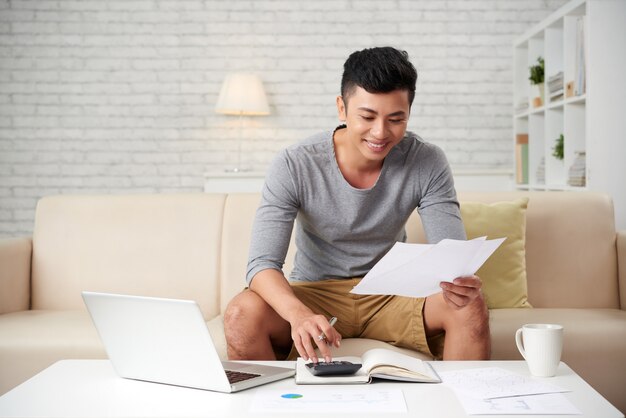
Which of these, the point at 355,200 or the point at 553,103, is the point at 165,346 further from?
the point at 553,103

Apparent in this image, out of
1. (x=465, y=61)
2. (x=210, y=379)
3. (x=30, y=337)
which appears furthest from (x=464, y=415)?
(x=465, y=61)

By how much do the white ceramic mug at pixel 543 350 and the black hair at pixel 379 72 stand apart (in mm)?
771

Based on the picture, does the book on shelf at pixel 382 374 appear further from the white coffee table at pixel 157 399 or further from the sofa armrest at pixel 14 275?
the sofa armrest at pixel 14 275

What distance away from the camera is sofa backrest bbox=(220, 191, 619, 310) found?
2.71 metres

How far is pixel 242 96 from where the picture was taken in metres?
4.98

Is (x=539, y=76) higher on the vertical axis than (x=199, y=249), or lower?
higher

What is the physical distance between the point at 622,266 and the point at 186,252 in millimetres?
1504

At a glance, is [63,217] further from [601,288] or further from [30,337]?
[601,288]

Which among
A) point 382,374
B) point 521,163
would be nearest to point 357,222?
point 382,374

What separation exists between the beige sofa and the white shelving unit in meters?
1.07

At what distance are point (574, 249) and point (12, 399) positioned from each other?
78.1 inches

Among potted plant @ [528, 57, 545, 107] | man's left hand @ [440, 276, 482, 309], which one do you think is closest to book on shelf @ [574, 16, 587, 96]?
potted plant @ [528, 57, 545, 107]

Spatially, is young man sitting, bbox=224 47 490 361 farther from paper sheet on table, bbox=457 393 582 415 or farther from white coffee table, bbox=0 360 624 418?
paper sheet on table, bbox=457 393 582 415

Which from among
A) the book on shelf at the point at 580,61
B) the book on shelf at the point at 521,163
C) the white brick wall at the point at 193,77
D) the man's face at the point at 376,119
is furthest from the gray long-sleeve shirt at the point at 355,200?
the white brick wall at the point at 193,77
